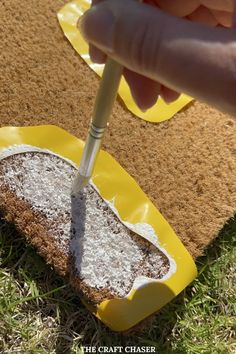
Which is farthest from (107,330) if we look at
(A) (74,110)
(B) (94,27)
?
(B) (94,27)

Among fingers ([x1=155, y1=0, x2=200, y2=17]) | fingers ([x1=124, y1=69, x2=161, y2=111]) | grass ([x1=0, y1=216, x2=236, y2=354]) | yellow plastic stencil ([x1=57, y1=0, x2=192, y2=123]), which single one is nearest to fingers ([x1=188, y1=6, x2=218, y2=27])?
fingers ([x1=155, y1=0, x2=200, y2=17])

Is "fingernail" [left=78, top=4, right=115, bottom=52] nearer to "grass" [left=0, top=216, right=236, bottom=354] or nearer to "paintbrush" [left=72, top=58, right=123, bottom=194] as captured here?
"paintbrush" [left=72, top=58, right=123, bottom=194]

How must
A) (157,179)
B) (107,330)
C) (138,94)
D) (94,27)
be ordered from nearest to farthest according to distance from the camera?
(94,27)
(138,94)
(107,330)
(157,179)

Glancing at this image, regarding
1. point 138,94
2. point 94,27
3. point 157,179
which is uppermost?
point 94,27

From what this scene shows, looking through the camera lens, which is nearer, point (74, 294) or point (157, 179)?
point (74, 294)

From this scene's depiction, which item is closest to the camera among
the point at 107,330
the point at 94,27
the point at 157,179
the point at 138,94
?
the point at 94,27

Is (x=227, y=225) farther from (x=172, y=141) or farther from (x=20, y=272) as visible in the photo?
(x=20, y=272)

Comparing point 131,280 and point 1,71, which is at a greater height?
point 1,71
